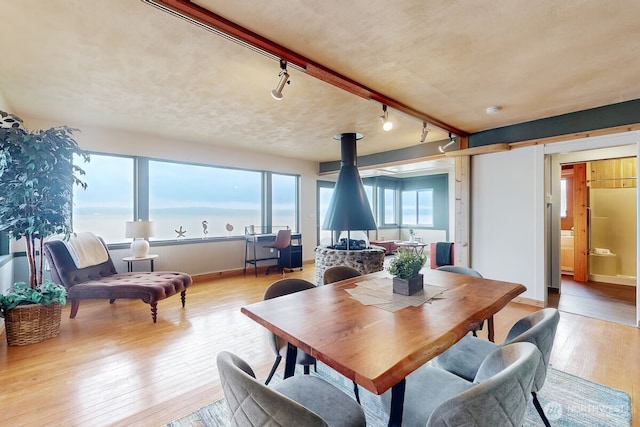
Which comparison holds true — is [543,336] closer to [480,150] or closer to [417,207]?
[480,150]

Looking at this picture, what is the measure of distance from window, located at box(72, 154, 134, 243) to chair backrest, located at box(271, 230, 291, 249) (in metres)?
2.46

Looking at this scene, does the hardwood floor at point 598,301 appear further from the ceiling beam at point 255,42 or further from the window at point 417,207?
the window at point 417,207

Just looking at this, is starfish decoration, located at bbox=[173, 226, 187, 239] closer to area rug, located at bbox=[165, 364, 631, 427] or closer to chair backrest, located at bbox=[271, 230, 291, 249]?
chair backrest, located at bbox=[271, 230, 291, 249]

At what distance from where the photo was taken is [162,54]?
225cm

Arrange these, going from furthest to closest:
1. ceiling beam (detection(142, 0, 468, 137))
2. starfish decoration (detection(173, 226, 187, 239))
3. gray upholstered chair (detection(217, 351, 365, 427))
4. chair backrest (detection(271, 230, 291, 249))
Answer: chair backrest (detection(271, 230, 291, 249))
starfish decoration (detection(173, 226, 187, 239))
ceiling beam (detection(142, 0, 468, 137))
gray upholstered chair (detection(217, 351, 365, 427))

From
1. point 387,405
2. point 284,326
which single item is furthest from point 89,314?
point 387,405

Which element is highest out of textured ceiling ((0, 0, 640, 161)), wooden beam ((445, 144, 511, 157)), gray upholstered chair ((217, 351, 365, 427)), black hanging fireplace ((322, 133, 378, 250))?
textured ceiling ((0, 0, 640, 161))

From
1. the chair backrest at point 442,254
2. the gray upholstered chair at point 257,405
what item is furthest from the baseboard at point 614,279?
the gray upholstered chair at point 257,405

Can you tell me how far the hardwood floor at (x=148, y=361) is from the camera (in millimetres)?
1866

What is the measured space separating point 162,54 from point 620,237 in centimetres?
705

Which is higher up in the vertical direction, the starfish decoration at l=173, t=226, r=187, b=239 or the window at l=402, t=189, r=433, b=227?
the window at l=402, t=189, r=433, b=227

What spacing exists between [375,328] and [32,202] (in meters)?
3.35

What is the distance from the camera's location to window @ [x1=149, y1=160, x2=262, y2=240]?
4965 millimetres

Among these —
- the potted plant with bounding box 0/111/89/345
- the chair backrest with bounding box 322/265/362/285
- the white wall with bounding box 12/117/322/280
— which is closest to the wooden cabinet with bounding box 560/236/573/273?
the white wall with bounding box 12/117/322/280
